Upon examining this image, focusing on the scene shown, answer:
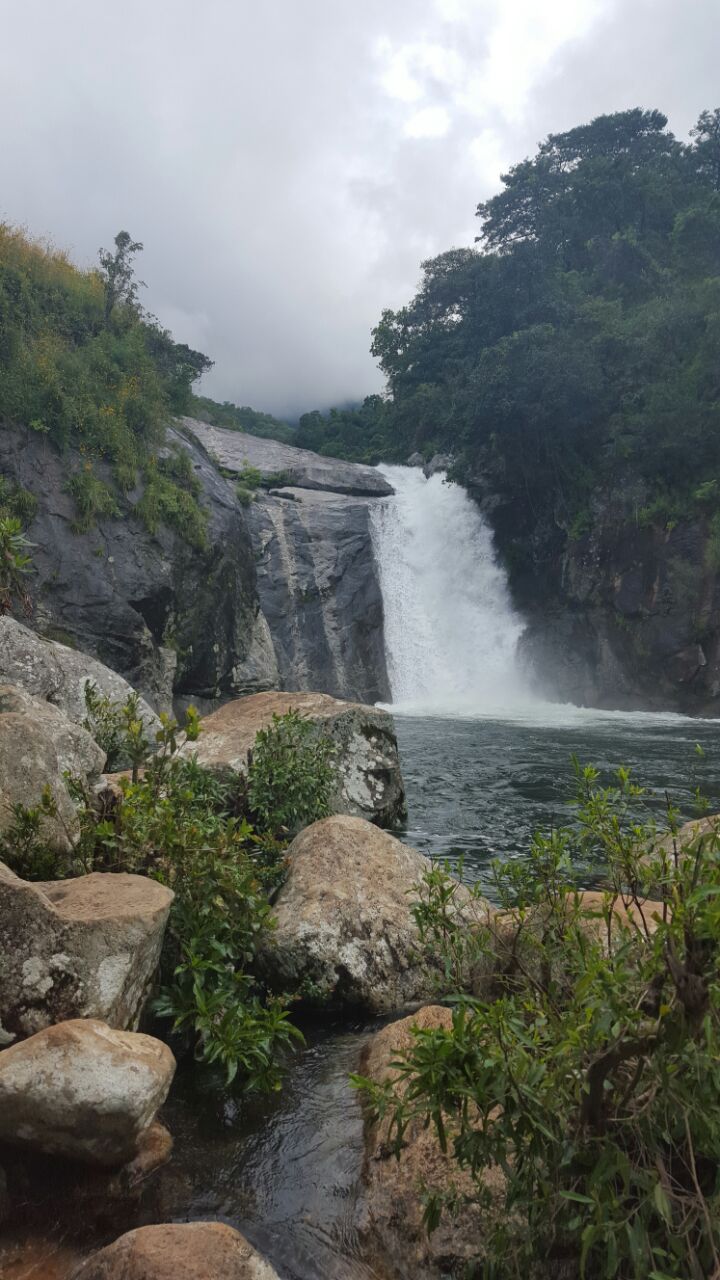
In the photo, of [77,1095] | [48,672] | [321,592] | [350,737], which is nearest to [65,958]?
[77,1095]

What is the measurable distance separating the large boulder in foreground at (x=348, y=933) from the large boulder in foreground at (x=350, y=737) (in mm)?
3009

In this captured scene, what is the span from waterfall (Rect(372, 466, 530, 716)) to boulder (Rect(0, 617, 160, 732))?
17.4 m

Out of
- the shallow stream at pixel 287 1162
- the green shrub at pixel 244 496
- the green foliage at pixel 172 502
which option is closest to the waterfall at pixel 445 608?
the green shrub at pixel 244 496

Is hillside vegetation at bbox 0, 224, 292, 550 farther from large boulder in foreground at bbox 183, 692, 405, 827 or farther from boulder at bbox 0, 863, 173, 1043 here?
boulder at bbox 0, 863, 173, 1043

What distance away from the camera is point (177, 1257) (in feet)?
7.81

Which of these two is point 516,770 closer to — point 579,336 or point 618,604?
point 618,604

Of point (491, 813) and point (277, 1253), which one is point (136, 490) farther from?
point (277, 1253)

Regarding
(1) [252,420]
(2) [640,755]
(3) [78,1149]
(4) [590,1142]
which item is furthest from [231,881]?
(1) [252,420]

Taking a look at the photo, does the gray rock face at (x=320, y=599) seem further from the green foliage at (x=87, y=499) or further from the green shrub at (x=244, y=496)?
the green foliage at (x=87, y=499)

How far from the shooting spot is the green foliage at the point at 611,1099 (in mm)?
1852

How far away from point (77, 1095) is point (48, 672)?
6.29 metres

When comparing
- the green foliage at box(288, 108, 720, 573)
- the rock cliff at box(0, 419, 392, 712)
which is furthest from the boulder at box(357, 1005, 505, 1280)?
the green foliage at box(288, 108, 720, 573)

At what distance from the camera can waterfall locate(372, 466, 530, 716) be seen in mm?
27578

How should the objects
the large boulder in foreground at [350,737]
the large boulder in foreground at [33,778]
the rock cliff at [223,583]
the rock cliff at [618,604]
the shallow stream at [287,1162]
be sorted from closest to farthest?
the shallow stream at [287,1162] → the large boulder in foreground at [33,778] → the large boulder in foreground at [350,737] → the rock cliff at [223,583] → the rock cliff at [618,604]
